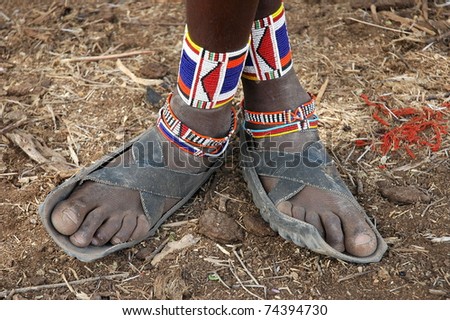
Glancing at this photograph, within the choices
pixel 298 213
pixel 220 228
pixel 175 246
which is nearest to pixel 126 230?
pixel 175 246

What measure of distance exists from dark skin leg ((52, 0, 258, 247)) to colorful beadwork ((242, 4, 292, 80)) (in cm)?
15

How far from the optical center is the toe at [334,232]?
1602mm

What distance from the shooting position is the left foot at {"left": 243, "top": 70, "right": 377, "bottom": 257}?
63.1 inches

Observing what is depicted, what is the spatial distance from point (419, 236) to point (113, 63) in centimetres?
129

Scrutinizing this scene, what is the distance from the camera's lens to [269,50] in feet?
5.53

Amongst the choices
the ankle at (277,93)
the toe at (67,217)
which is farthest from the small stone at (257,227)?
the toe at (67,217)

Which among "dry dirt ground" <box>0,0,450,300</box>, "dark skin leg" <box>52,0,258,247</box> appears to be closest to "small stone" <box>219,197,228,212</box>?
"dry dirt ground" <box>0,0,450,300</box>

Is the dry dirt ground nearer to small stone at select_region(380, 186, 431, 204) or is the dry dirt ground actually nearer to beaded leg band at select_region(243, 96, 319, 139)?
small stone at select_region(380, 186, 431, 204)

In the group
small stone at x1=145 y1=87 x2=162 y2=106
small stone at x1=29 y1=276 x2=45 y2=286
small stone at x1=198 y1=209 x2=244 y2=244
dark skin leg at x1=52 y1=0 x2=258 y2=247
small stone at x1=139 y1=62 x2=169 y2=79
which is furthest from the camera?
small stone at x1=139 y1=62 x2=169 y2=79

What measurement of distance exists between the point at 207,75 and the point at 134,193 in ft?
1.28

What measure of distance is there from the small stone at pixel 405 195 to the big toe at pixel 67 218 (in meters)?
0.85

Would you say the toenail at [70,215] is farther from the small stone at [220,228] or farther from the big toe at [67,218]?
the small stone at [220,228]

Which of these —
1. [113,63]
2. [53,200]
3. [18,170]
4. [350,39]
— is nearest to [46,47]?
[113,63]

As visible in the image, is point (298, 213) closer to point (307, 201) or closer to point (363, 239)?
point (307, 201)
